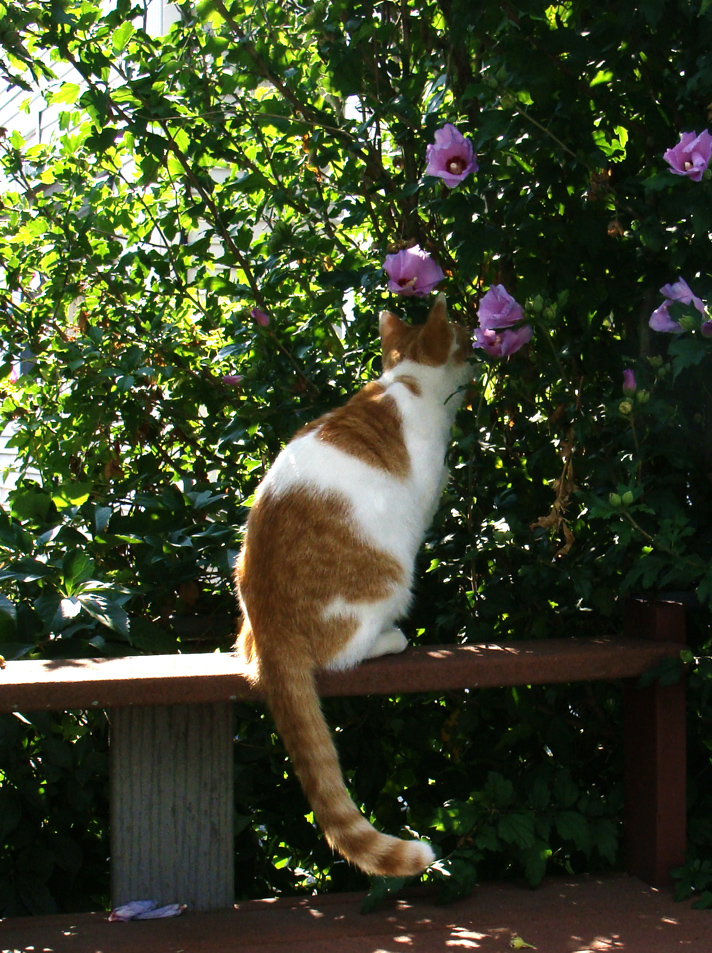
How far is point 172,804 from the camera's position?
7.18 feet

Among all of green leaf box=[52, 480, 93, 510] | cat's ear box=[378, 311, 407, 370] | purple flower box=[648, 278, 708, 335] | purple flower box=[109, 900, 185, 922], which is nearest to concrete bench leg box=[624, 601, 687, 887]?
purple flower box=[648, 278, 708, 335]

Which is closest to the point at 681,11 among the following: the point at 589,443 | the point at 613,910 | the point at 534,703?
the point at 589,443

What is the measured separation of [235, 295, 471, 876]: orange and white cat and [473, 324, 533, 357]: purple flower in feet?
0.53

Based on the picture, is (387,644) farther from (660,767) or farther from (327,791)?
(660,767)

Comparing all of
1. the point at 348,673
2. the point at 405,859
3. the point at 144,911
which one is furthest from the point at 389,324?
the point at 144,911

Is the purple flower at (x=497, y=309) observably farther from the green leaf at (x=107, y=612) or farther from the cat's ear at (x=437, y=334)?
the green leaf at (x=107, y=612)

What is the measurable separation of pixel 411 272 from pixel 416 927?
152 centimetres

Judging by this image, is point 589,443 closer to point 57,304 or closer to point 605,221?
point 605,221

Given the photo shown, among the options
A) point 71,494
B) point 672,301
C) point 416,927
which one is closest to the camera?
point 672,301

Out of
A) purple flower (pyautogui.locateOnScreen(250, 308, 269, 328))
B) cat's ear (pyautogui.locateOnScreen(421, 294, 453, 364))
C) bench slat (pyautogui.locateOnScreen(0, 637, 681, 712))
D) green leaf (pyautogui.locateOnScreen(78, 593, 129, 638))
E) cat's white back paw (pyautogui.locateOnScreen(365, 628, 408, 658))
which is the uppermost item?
purple flower (pyautogui.locateOnScreen(250, 308, 269, 328))

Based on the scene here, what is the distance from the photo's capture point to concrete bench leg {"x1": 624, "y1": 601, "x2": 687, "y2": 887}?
2.22m

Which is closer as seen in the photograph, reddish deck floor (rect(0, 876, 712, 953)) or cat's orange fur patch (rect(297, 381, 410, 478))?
reddish deck floor (rect(0, 876, 712, 953))

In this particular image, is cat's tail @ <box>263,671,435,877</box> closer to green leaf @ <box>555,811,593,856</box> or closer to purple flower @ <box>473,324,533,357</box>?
green leaf @ <box>555,811,593,856</box>

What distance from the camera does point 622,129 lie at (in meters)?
2.47
